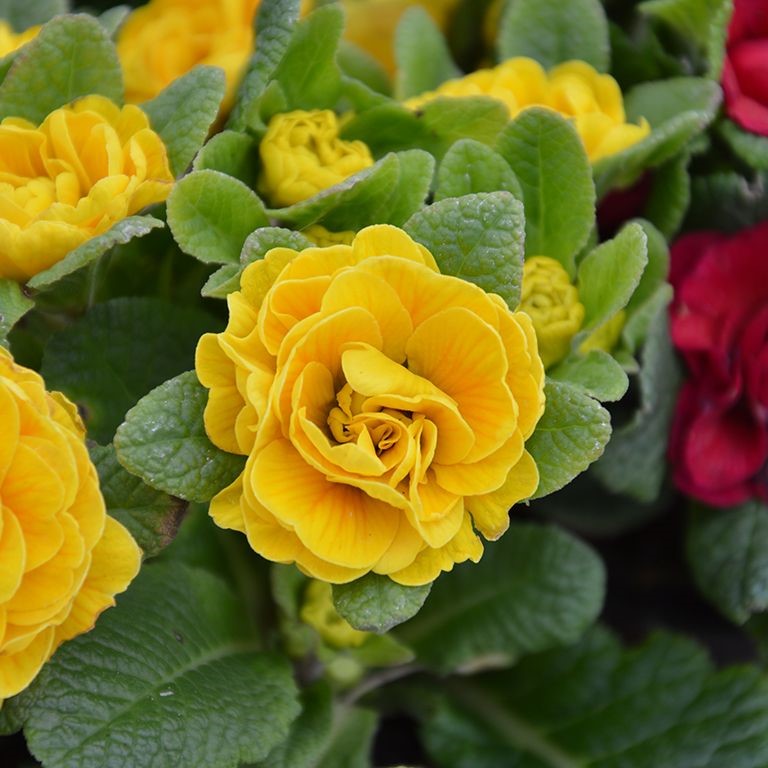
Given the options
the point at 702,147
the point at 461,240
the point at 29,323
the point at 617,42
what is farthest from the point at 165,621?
the point at 617,42

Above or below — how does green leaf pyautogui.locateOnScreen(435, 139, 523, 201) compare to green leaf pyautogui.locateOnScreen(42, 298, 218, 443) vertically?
above

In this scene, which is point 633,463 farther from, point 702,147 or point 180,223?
point 180,223

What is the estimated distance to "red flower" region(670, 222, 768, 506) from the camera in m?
1.16

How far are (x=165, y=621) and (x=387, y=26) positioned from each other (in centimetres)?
82

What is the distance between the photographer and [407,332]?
30.2 inches

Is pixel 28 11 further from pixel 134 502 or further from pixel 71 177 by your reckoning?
pixel 134 502

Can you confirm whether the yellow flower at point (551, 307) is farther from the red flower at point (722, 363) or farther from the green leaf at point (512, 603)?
the green leaf at point (512, 603)

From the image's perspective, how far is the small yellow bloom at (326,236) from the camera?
0.91m

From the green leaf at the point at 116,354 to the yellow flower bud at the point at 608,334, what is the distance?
1.24 ft

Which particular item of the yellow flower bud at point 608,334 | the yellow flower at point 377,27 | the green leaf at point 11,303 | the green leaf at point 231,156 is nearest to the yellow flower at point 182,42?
the green leaf at point 231,156

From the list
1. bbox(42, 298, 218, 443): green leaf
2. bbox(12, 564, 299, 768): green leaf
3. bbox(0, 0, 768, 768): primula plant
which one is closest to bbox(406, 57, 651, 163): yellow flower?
bbox(0, 0, 768, 768): primula plant

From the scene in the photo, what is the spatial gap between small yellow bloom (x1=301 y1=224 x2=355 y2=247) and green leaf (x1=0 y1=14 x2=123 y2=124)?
232mm

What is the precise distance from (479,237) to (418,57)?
1.56 feet

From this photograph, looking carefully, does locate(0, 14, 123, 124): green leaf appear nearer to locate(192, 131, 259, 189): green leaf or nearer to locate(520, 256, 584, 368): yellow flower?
locate(192, 131, 259, 189): green leaf
